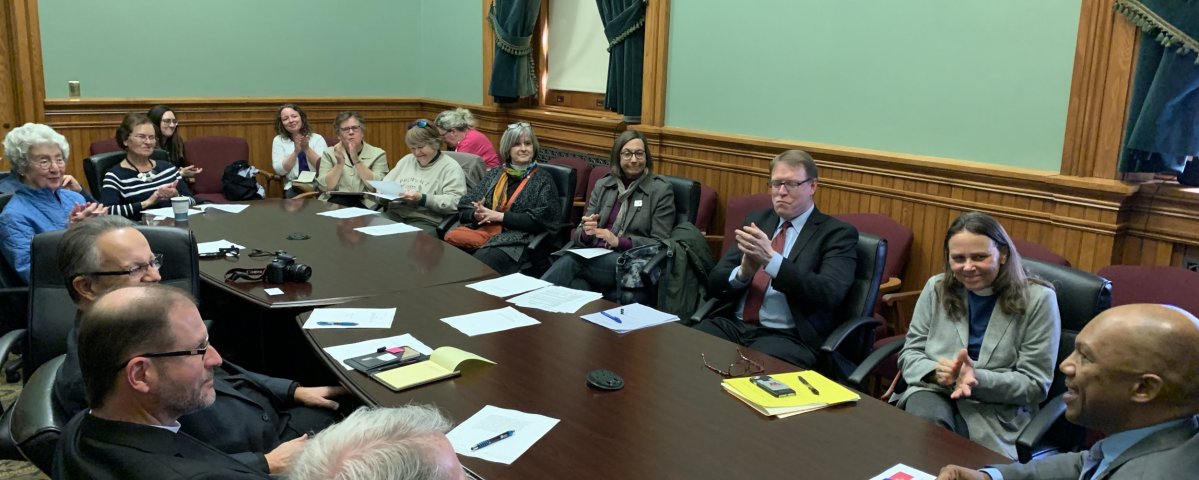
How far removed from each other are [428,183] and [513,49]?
1.80 m

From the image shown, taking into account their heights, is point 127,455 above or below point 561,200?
below

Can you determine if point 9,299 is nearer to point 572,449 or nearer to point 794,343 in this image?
point 572,449

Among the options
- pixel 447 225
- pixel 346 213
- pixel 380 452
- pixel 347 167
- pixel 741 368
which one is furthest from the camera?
pixel 347 167

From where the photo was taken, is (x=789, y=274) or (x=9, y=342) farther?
(x=789, y=274)

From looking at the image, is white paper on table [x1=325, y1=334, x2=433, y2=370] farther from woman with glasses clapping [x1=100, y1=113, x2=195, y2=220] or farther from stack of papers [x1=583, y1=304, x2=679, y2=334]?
woman with glasses clapping [x1=100, y1=113, x2=195, y2=220]

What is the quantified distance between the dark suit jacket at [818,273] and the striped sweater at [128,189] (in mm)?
3308

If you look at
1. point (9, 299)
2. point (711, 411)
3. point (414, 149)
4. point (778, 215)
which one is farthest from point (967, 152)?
point (9, 299)

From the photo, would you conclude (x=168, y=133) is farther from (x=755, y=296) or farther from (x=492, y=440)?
(x=492, y=440)

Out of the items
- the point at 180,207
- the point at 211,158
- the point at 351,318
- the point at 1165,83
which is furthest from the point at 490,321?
the point at 211,158

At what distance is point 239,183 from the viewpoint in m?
5.99

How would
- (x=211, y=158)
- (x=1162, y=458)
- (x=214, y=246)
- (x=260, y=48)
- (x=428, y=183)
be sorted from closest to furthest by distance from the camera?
(x=1162, y=458) → (x=214, y=246) → (x=428, y=183) → (x=211, y=158) → (x=260, y=48)

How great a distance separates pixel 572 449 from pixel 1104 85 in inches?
104

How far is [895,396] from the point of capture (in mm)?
2762

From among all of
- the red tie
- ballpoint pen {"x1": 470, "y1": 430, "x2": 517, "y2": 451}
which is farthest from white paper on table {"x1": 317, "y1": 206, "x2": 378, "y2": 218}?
ballpoint pen {"x1": 470, "y1": 430, "x2": 517, "y2": 451}
